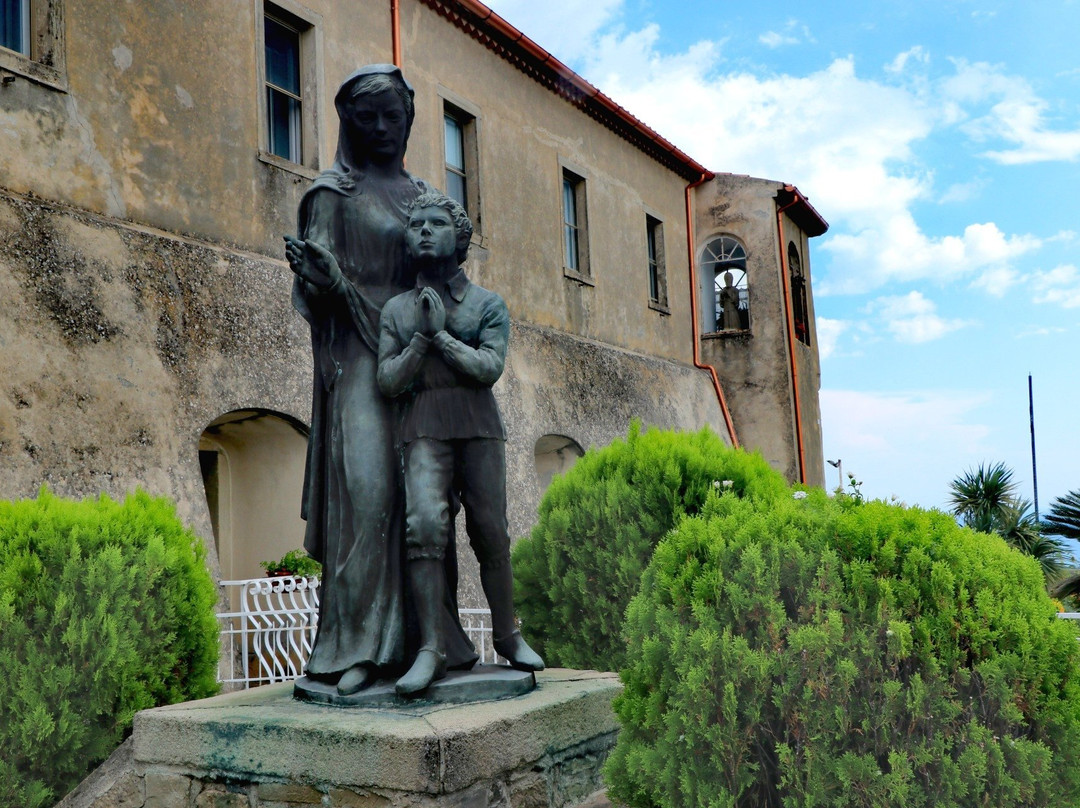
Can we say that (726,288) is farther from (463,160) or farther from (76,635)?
(76,635)

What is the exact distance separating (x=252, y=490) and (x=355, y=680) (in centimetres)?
679

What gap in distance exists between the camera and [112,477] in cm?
759

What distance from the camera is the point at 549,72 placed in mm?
14516

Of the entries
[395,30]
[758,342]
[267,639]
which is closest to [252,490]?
[267,639]

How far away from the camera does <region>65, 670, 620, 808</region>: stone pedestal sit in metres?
3.31

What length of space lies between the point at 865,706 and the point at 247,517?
815 cm

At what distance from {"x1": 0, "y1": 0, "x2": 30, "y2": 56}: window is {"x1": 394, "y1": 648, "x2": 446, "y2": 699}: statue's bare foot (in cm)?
631

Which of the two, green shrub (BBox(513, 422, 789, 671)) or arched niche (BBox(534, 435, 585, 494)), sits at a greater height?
→ arched niche (BBox(534, 435, 585, 494))

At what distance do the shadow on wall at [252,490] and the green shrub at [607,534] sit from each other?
406 centimetres


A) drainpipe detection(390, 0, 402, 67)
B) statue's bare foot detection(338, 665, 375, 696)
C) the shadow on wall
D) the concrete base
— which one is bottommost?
the concrete base

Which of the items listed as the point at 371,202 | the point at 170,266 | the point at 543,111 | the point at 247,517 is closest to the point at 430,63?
the point at 543,111

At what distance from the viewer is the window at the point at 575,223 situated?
1542cm

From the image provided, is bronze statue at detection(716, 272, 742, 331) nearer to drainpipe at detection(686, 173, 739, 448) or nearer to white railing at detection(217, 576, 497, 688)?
drainpipe at detection(686, 173, 739, 448)

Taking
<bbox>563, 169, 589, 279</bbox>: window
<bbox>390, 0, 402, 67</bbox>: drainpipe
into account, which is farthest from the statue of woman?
<bbox>563, 169, 589, 279</bbox>: window
